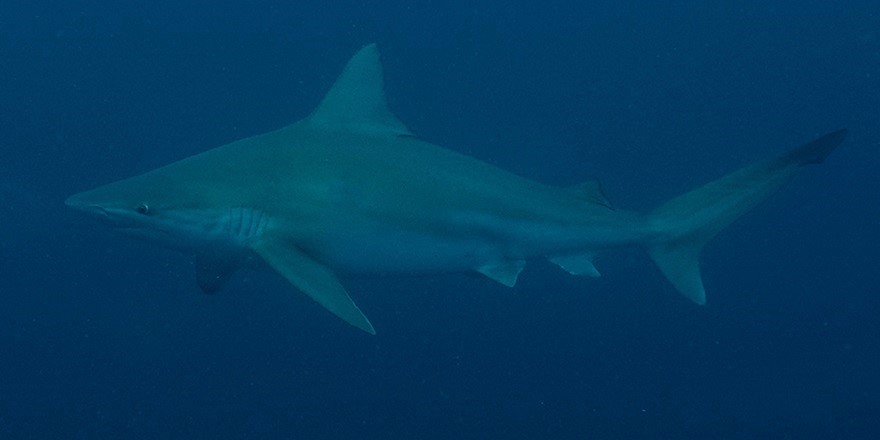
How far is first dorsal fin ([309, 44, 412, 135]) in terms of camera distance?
6184 millimetres

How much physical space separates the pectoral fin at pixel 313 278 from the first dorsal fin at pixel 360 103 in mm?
1244

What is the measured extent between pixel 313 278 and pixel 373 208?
0.76m

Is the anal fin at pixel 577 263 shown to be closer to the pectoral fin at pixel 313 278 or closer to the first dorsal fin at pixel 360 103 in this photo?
the first dorsal fin at pixel 360 103

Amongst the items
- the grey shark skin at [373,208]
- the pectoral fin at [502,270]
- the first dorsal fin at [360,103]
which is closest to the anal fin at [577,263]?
the grey shark skin at [373,208]

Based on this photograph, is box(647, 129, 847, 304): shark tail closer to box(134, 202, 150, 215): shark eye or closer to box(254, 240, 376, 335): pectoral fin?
box(254, 240, 376, 335): pectoral fin

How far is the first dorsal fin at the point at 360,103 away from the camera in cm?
618

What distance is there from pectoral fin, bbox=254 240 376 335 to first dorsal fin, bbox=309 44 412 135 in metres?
1.24

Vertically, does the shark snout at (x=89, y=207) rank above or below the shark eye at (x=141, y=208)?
below

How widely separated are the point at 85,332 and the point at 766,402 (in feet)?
40.2

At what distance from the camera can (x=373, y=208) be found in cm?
561

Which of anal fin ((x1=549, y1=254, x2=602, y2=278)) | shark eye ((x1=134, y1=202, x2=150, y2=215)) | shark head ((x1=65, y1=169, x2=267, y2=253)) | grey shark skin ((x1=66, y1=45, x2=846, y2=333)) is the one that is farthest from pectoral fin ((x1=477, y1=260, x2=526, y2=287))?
shark eye ((x1=134, y1=202, x2=150, y2=215))

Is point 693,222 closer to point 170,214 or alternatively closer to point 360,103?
point 360,103

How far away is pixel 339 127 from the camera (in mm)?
6145

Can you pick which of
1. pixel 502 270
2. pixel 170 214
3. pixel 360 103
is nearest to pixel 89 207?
pixel 170 214
